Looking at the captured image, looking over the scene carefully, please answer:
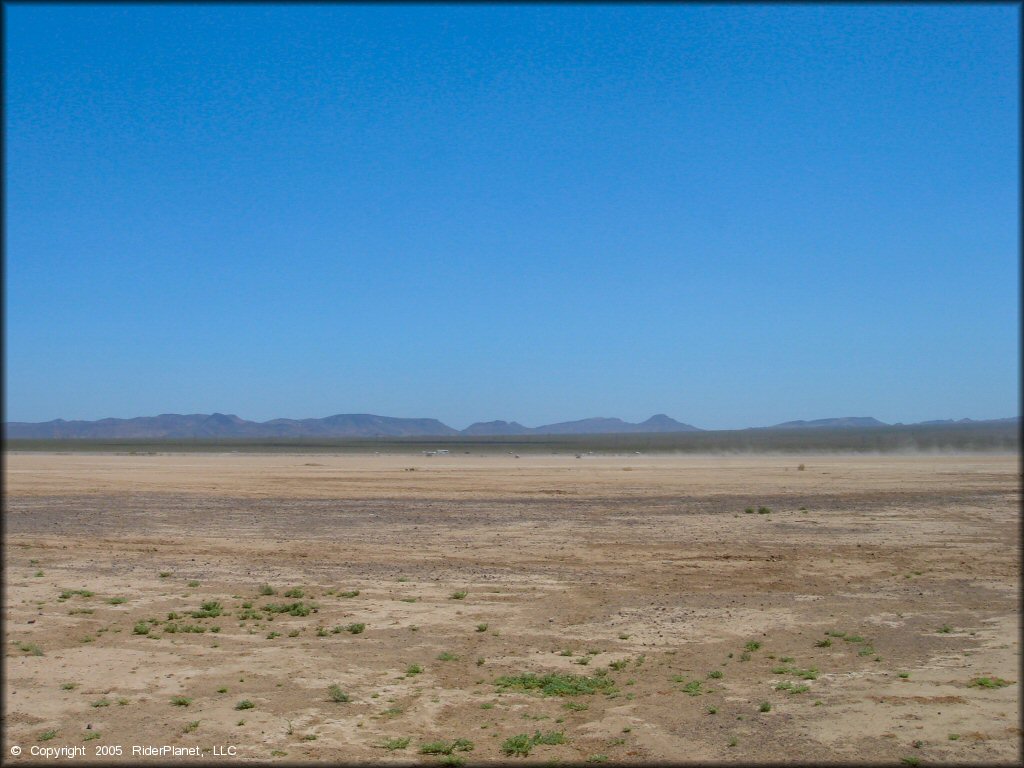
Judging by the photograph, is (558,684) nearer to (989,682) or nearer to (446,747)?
(446,747)

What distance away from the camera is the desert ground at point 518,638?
939 centimetres

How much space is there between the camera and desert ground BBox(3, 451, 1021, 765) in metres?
9.39

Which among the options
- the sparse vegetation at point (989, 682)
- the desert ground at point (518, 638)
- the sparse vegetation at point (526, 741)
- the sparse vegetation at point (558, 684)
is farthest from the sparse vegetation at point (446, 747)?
the sparse vegetation at point (989, 682)

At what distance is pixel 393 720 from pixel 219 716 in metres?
2.02

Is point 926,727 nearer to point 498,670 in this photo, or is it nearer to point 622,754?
point 622,754

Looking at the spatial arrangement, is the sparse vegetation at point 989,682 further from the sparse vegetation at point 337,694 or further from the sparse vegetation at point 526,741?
the sparse vegetation at point 337,694

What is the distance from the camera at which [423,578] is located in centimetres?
1811

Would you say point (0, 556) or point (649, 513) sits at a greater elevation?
point (0, 556)

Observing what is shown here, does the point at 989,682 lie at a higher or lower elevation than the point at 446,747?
higher

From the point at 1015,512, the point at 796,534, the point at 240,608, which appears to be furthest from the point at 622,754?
the point at 1015,512

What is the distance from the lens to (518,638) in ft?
44.1

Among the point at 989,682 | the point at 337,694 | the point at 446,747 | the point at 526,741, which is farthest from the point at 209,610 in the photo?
the point at 989,682

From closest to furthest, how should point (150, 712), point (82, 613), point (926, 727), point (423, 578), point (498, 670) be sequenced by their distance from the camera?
point (926, 727)
point (150, 712)
point (498, 670)
point (82, 613)
point (423, 578)

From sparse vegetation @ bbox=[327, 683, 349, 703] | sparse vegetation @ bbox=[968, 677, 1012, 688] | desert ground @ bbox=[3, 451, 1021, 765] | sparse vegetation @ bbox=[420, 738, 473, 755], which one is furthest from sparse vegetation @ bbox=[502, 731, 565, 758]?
sparse vegetation @ bbox=[968, 677, 1012, 688]
